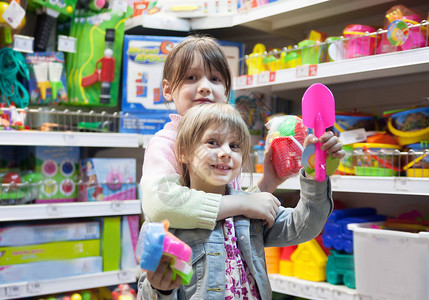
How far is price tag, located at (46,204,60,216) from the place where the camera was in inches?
87.0

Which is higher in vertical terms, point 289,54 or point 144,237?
point 289,54

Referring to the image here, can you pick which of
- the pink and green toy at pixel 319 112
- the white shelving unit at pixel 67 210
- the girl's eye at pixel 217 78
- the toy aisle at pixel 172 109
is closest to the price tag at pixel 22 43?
the toy aisle at pixel 172 109

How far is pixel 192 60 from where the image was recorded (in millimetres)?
1007

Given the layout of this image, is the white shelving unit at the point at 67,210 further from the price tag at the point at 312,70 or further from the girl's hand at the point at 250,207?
the girl's hand at the point at 250,207

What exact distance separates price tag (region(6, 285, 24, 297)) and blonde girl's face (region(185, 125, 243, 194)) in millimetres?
1614

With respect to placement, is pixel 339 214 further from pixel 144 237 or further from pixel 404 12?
pixel 144 237

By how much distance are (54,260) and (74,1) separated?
4.22 ft

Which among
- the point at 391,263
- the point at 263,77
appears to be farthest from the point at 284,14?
the point at 391,263

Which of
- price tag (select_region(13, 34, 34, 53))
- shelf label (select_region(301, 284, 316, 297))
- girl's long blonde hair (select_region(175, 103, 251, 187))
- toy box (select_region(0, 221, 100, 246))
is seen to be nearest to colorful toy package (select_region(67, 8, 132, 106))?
price tag (select_region(13, 34, 34, 53))

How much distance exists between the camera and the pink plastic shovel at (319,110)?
0.86 m

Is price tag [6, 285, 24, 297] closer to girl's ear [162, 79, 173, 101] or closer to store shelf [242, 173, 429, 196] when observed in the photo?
store shelf [242, 173, 429, 196]

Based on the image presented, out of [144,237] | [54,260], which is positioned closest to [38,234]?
[54,260]

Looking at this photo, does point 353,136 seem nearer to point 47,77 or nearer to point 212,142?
point 212,142

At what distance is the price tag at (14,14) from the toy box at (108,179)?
28.0 inches
